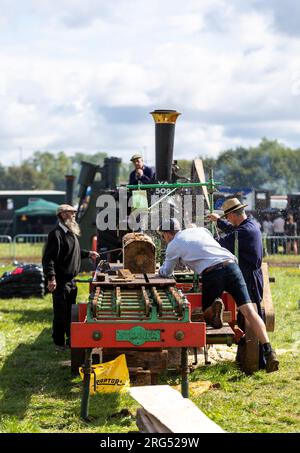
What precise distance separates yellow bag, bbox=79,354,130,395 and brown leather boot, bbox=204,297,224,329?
0.93m

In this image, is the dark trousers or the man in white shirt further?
the dark trousers

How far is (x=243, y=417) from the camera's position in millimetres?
6590

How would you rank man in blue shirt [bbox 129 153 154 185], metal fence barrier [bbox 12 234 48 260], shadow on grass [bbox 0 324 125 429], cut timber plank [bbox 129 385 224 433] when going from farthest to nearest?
metal fence barrier [bbox 12 234 48 260]
man in blue shirt [bbox 129 153 154 185]
shadow on grass [bbox 0 324 125 429]
cut timber plank [bbox 129 385 224 433]

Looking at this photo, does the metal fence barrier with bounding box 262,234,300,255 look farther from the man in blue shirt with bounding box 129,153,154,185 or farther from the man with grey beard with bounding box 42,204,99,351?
the man with grey beard with bounding box 42,204,99,351

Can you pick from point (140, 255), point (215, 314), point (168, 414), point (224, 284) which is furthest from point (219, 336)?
point (168, 414)

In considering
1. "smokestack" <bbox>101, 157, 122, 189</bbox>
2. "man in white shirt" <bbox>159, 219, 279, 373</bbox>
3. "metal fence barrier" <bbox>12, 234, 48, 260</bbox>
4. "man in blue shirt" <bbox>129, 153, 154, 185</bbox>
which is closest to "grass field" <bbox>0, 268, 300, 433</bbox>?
"man in white shirt" <bbox>159, 219, 279, 373</bbox>

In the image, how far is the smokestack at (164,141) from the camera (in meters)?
11.0

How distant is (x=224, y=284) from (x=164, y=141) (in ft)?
12.4

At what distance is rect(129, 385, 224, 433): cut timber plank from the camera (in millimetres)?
5215

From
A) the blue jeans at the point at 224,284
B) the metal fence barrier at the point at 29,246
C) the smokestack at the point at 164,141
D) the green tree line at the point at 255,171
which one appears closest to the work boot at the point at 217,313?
the blue jeans at the point at 224,284

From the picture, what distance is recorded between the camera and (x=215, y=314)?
303 inches

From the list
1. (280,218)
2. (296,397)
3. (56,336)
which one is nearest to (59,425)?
(296,397)
